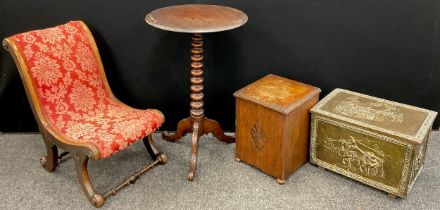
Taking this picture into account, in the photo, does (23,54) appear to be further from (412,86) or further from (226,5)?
(412,86)

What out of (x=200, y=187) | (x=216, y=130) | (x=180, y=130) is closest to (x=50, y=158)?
(x=180, y=130)

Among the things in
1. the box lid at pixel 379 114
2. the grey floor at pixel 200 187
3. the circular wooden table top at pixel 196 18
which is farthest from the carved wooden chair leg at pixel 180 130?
the box lid at pixel 379 114

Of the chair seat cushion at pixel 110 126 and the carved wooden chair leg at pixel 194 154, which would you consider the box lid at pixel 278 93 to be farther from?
the chair seat cushion at pixel 110 126

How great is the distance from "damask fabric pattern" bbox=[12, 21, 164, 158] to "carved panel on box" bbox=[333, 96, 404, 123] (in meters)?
1.11

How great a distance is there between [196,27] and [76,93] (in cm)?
92

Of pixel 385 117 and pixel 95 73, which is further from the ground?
pixel 95 73

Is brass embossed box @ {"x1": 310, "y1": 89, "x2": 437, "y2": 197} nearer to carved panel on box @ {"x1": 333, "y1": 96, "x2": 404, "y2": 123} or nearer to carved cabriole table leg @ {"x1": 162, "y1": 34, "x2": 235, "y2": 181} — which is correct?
carved panel on box @ {"x1": 333, "y1": 96, "x2": 404, "y2": 123}

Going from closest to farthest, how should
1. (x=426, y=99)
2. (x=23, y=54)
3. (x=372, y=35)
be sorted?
1. (x=23, y=54)
2. (x=372, y=35)
3. (x=426, y=99)

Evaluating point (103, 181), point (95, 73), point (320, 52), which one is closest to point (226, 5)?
point (320, 52)

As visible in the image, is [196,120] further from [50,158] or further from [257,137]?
Answer: [50,158]

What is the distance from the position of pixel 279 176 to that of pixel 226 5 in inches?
44.9

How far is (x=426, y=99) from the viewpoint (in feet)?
10.5

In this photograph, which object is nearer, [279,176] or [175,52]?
[279,176]

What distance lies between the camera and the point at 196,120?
2.96m
